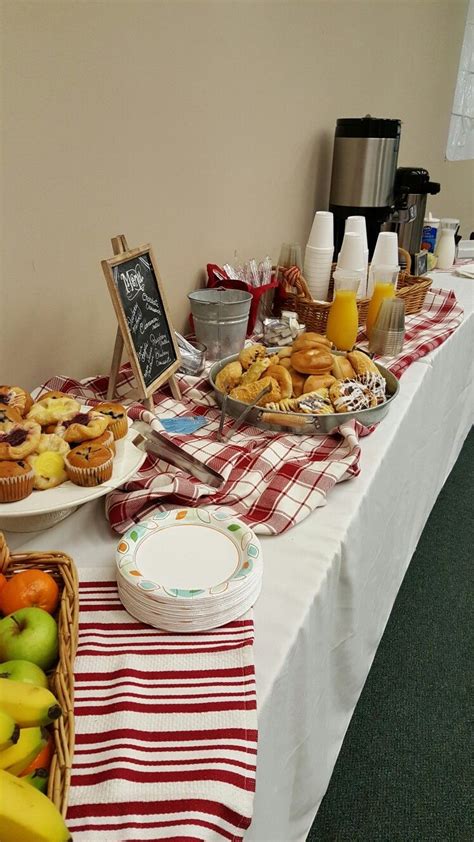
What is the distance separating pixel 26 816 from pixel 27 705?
0.08 meters

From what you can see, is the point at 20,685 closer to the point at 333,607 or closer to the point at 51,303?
the point at 333,607

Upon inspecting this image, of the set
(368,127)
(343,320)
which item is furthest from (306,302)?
(368,127)

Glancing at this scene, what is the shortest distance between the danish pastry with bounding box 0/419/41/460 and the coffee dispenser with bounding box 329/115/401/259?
53.9 inches

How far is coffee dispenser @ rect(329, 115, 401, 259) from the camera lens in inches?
66.6

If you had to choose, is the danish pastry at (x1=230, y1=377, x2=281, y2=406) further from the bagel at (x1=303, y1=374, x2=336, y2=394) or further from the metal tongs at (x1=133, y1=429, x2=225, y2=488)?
the metal tongs at (x1=133, y1=429, x2=225, y2=488)

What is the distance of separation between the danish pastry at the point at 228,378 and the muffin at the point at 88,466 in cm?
39

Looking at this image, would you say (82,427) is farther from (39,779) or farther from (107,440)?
(39,779)

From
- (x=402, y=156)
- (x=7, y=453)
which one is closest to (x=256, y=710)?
(x=7, y=453)

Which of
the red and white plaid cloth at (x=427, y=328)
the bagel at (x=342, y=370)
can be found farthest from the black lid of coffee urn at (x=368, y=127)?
the bagel at (x=342, y=370)

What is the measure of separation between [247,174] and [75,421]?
952 millimetres

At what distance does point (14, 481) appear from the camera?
0.65m

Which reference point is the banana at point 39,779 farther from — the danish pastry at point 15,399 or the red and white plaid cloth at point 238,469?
the danish pastry at point 15,399

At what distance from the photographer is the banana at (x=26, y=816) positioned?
0.32 metres

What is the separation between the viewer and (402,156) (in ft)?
8.32
